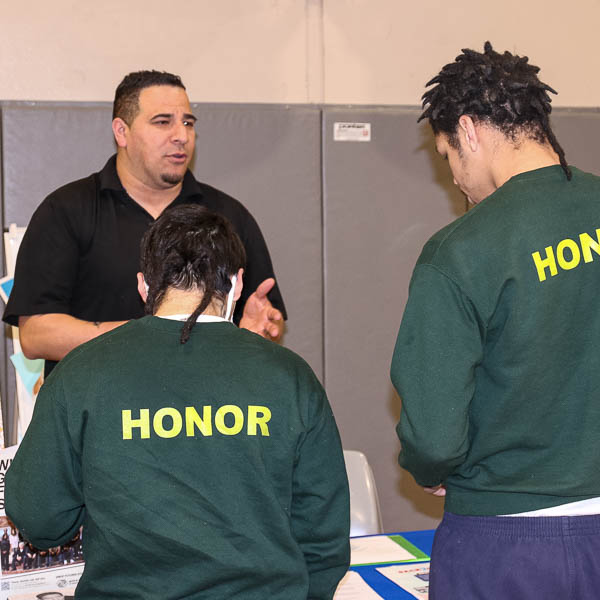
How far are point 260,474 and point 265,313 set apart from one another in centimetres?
110

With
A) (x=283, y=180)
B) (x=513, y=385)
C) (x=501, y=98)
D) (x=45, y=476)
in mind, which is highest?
(x=283, y=180)

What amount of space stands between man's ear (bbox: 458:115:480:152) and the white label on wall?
1915mm

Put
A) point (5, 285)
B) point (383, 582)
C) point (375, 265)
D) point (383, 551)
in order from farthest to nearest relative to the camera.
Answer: point (375, 265) < point (5, 285) < point (383, 551) < point (383, 582)

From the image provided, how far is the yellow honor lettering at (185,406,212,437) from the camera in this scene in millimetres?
1310

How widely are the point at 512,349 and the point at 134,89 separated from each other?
1836 millimetres

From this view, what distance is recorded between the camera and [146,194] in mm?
2760

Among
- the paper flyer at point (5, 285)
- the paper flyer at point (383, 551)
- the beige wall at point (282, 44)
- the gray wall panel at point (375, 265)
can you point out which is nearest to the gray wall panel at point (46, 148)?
the beige wall at point (282, 44)

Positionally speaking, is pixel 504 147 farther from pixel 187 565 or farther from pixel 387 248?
pixel 387 248

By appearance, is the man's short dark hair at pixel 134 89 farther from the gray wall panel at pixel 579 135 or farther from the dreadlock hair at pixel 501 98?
the gray wall panel at pixel 579 135

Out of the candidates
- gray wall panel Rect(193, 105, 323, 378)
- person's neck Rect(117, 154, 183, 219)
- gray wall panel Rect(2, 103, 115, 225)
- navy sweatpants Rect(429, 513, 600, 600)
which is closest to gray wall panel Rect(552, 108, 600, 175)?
gray wall panel Rect(193, 105, 323, 378)

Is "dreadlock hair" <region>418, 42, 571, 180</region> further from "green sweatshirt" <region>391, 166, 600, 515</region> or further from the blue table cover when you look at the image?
the blue table cover

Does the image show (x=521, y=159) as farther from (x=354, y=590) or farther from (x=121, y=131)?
(x=121, y=131)

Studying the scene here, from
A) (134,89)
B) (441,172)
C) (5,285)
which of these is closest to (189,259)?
(134,89)

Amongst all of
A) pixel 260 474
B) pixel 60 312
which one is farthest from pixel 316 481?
pixel 60 312
